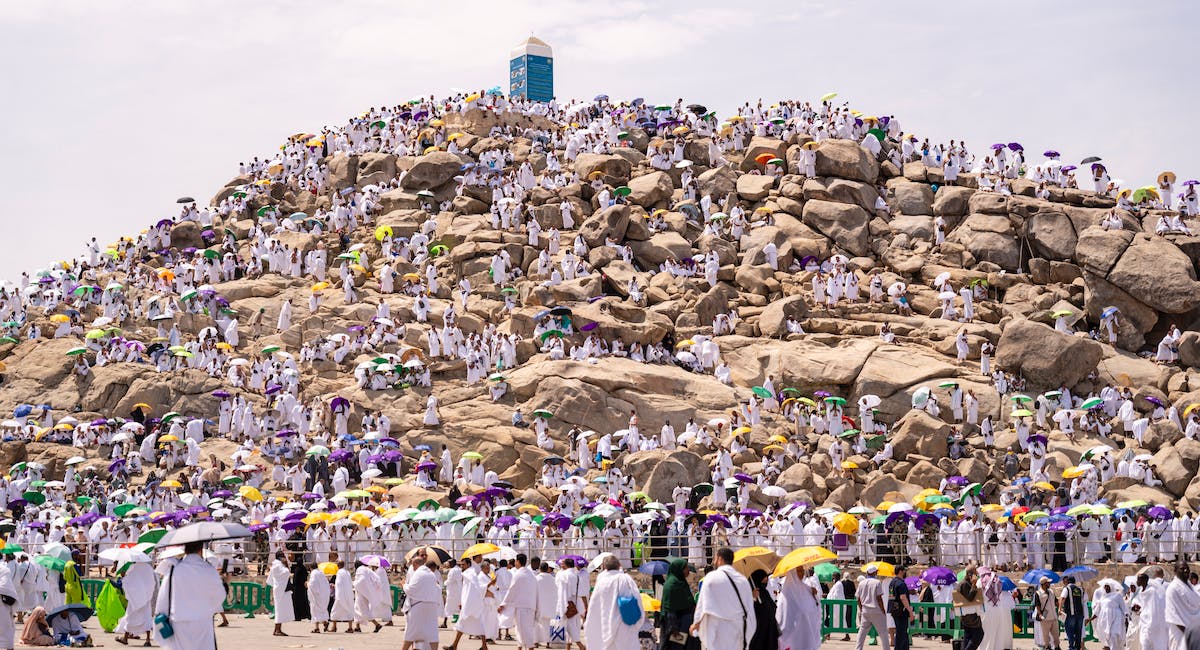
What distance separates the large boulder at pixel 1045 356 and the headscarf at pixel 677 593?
28.1m

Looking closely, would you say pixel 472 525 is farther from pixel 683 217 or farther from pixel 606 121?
pixel 606 121

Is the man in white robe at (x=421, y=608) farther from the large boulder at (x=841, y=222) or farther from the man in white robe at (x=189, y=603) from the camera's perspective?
the large boulder at (x=841, y=222)

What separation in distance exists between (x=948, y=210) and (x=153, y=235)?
94.1 feet

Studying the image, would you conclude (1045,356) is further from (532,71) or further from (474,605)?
(532,71)

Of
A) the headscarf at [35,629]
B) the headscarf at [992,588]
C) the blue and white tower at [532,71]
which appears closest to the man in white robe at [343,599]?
the headscarf at [35,629]

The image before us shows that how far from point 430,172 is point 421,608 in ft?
119

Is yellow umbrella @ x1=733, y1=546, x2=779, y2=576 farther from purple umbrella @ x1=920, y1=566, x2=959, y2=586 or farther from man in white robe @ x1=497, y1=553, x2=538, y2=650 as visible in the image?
purple umbrella @ x1=920, y1=566, x2=959, y2=586

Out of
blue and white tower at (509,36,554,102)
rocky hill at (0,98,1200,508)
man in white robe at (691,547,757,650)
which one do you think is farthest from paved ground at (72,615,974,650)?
blue and white tower at (509,36,554,102)

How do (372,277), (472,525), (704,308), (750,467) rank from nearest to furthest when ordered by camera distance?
(472,525) → (750,467) → (704,308) → (372,277)

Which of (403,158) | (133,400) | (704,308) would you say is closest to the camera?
(133,400)

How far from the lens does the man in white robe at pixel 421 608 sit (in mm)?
16094

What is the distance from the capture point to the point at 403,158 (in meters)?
53.1

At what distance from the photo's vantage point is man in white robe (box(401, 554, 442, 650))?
16094mm

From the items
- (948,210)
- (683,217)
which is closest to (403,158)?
(683,217)
